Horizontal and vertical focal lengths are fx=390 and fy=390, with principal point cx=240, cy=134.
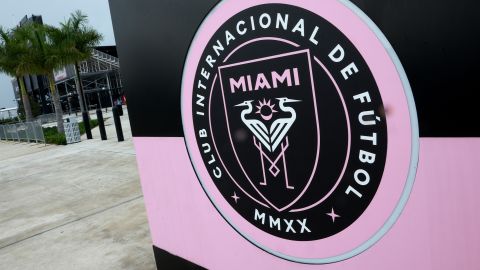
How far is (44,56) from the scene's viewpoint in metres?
17.3

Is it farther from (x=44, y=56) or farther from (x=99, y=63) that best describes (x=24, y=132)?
(x=99, y=63)

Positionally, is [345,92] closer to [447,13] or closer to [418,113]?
[418,113]

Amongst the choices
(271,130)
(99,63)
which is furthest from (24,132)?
(99,63)

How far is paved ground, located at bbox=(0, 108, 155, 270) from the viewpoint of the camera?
3.45 meters

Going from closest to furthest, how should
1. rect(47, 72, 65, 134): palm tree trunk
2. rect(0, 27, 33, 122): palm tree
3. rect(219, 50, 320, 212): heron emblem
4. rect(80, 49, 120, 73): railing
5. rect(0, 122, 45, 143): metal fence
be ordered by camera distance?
1. rect(219, 50, 320, 212): heron emblem
2. rect(0, 122, 45, 143): metal fence
3. rect(47, 72, 65, 134): palm tree trunk
4. rect(0, 27, 33, 122): palm tree
5. rect(80, 49, 120, 73): railing

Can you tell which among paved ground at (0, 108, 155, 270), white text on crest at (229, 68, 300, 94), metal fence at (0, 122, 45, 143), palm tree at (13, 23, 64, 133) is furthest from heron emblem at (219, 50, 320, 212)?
palm tree at (13, 23, 64, 133)

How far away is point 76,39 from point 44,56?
6.89 feet

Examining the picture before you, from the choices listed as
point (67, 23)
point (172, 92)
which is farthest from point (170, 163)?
point (67, 23)

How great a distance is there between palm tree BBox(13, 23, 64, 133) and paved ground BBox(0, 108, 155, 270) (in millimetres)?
9696

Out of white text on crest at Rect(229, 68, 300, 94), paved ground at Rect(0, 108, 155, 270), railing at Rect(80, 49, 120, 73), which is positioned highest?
railing at Rect(80, 49, 120, 73)

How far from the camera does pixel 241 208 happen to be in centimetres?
201

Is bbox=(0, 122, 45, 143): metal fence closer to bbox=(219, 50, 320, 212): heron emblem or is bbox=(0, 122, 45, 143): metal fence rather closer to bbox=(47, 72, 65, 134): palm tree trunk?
bbox=(47, 72, 65, 134): palm tree trunk

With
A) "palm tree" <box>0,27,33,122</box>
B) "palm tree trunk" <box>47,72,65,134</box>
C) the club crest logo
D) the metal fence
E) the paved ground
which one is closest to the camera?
the club crest logo

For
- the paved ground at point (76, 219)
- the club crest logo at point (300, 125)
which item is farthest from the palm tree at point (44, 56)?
the club crest logo at point (300, 125)
